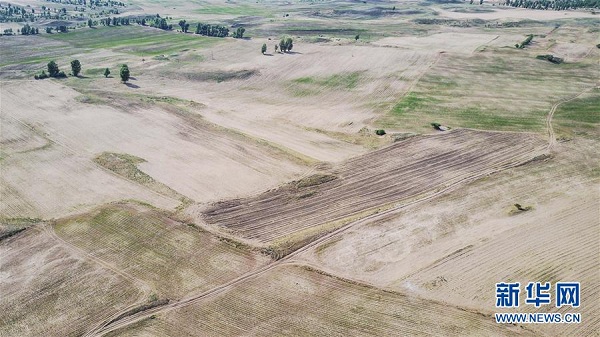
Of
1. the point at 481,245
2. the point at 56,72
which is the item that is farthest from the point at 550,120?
the point at 56,72

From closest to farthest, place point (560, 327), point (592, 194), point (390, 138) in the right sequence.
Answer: point (560, 327), point (592, 194), point (390, 138)

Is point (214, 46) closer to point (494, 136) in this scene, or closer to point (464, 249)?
point (494, 136)

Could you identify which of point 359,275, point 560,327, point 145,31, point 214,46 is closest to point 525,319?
point 560,327

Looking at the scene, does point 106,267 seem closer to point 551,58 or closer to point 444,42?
point 551,58

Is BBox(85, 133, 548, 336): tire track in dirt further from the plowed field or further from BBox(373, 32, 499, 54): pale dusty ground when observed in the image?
BBox(373, 32, 499, 54): pale dusty ground

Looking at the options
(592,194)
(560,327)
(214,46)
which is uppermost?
(214,46)

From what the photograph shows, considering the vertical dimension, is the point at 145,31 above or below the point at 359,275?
above

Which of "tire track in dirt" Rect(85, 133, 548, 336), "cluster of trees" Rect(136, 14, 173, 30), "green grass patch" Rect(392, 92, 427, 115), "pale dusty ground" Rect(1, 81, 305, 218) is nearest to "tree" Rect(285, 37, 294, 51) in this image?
"green grass patch" Rect(392, 92, 427, 115)

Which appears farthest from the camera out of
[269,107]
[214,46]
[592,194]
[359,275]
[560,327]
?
[214,46]

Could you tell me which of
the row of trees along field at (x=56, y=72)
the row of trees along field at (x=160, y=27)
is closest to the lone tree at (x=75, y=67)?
the row of trees along field at (x=56, y=72)
